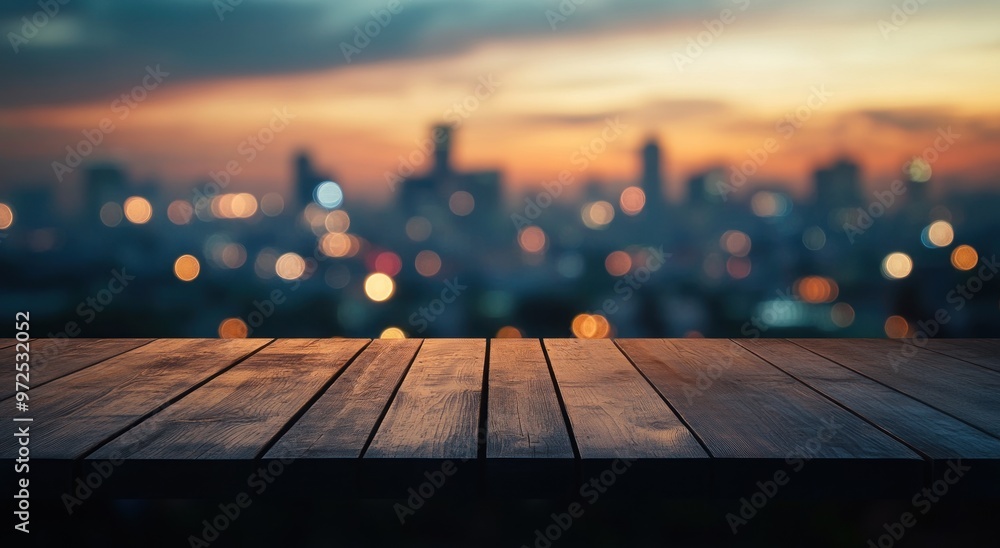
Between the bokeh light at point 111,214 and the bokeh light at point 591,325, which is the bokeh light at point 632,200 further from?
the bokeh light at point 111,214

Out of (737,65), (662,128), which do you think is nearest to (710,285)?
(662,128)

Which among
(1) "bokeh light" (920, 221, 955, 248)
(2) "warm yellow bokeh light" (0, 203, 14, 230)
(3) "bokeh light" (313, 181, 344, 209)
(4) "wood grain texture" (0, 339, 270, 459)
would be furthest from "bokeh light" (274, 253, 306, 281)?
(1) "bokeh light" (920, 221, 955, 248)

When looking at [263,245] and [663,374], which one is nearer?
[663,374]

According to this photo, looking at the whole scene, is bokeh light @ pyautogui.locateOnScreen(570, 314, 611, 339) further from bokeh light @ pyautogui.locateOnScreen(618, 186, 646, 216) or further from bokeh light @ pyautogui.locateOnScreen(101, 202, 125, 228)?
bokeh light @ pyautogui.locateOnScreen(101, 202, 125, 228)

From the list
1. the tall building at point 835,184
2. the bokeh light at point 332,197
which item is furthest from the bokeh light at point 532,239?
the tall building at point 835,184

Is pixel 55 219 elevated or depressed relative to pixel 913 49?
depressed

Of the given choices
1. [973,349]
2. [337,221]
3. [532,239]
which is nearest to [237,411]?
[973,349]

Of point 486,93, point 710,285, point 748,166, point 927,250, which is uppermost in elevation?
point 486,93

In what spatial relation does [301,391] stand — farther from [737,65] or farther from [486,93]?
[737,65]
